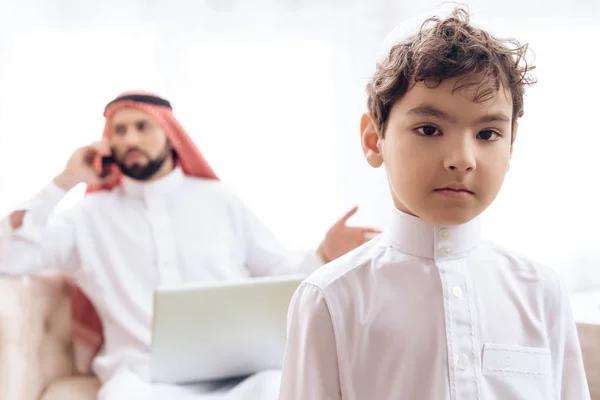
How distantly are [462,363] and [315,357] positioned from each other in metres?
0.19

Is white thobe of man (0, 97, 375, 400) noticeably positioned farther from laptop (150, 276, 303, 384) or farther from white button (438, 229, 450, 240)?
white button (438, 229, 450, 240)

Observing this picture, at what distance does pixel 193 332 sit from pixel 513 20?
6.85ft

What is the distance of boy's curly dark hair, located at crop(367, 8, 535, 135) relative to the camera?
93 centimetres

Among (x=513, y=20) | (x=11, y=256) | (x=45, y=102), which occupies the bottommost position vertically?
(x=11, y=256)

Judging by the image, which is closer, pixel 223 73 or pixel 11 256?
pixel 11 256

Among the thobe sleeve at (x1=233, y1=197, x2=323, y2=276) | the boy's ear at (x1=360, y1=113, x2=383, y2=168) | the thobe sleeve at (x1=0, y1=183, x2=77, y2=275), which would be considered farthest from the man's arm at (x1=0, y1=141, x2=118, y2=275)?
the boy's ear at (x1=360, y1=113, x2=383, y2=168)

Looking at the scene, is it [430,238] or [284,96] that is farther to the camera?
[284,96]

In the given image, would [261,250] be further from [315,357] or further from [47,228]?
[315,357]

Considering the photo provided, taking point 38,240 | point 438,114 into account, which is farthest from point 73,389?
point 438,114

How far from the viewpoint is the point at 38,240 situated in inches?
84.8

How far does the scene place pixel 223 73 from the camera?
287 cm

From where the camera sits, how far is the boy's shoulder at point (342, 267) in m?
0.97

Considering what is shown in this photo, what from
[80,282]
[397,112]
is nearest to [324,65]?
[80,282]

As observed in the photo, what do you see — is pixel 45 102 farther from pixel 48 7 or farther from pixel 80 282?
pixel 80 282
